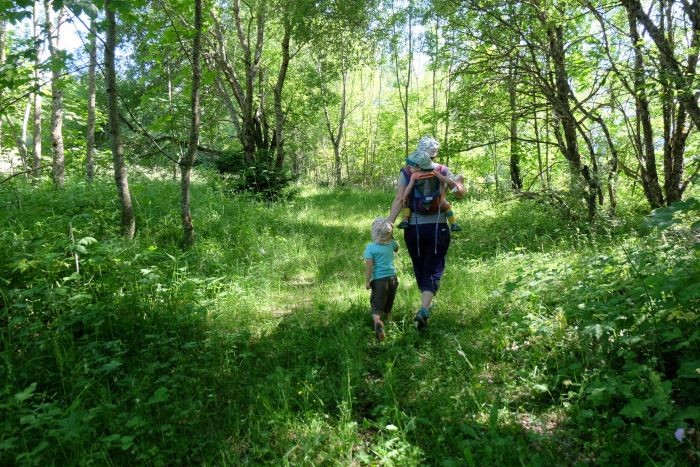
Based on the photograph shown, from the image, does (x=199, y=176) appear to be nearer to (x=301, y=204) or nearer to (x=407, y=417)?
(x=301, y=204)

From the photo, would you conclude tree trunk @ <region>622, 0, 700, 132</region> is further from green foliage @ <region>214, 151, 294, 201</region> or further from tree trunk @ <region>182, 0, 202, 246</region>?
green foliage @ <region>214, 151, 294, 201</region>

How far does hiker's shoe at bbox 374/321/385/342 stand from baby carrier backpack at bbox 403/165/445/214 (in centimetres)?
125

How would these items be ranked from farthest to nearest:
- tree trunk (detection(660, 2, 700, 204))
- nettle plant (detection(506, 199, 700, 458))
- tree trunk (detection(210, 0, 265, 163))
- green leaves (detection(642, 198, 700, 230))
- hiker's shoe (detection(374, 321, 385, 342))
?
tree trunk (detection(210, 0, 265, 163)) < tree trunk (detection(660, 2, 700, 204)) < hiker's shoe (detection(374, 321, 385, 342)) < green leaves (detection(642, 198, 700, 230)) < nettle plant (detection(506, 199, 700, 458))

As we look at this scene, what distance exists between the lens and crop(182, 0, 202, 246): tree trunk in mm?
5593

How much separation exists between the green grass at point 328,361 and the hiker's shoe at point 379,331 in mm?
95

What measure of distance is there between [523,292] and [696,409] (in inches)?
84.9

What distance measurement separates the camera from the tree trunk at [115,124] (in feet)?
16.8

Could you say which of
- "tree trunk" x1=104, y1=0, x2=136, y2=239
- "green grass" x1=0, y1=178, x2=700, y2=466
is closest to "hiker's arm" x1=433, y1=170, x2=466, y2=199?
"green grass" x1=0, y1=178, x2=700, y2=466

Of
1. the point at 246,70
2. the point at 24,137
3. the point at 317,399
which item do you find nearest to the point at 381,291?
the point at 317,399

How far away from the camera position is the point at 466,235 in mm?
8453

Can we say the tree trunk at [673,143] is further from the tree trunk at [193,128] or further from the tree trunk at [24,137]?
the tree trunk at [24,137]

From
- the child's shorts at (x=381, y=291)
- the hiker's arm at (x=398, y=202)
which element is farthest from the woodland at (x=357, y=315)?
the hiker's arm at (x=398, y=202)

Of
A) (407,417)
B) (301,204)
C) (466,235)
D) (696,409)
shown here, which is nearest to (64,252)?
(407,417)

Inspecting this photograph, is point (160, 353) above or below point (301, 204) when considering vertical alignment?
below
